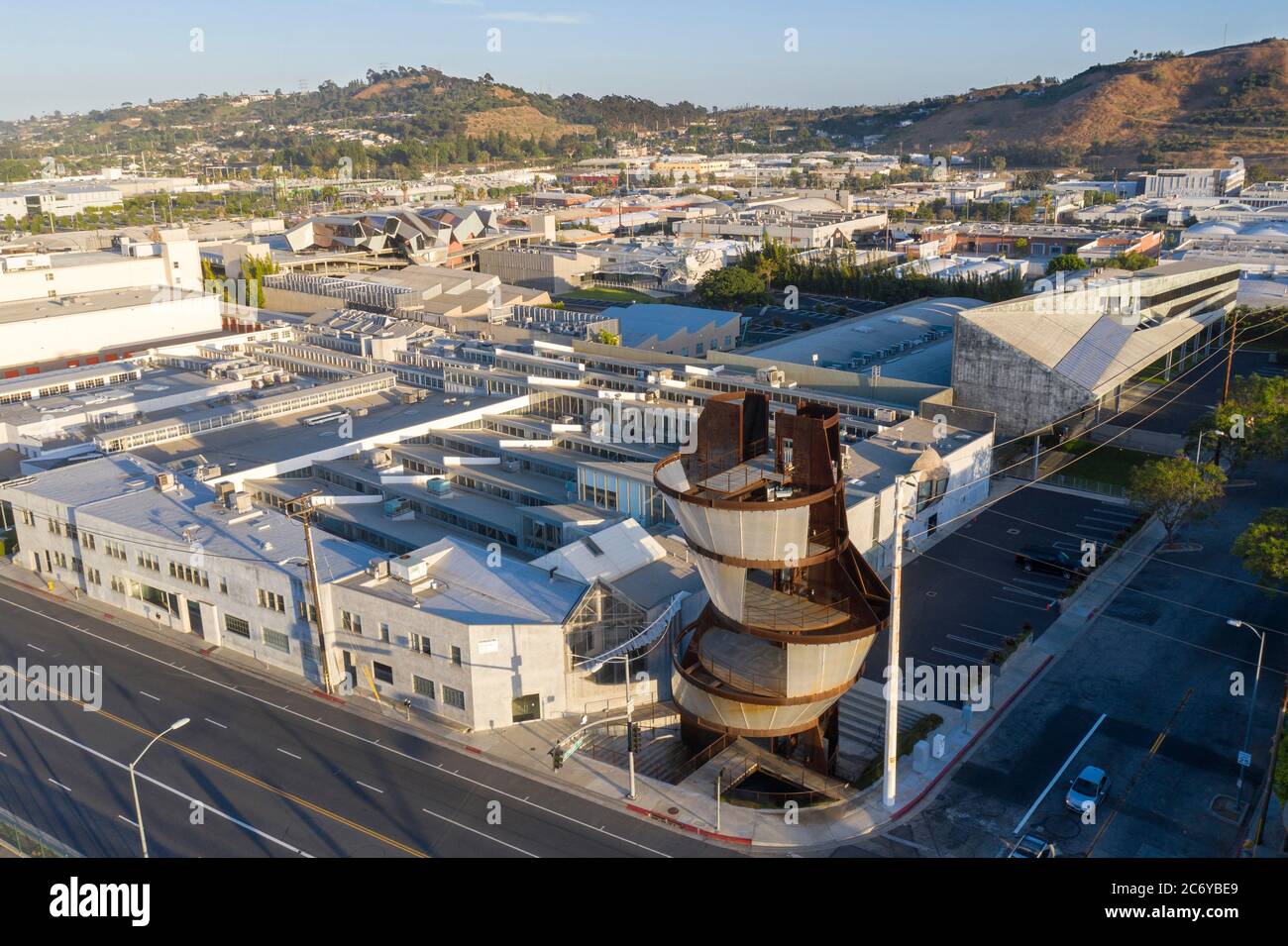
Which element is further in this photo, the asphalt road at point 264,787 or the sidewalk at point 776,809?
the sidewalk at point 776,809

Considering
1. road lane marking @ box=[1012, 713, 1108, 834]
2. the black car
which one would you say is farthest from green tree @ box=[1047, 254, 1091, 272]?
road lane marking @ box=[1012, 713, 1108, 834]

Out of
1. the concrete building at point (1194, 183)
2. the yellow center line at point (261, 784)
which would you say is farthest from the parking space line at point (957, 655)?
the concrete building at point (1194, 183)

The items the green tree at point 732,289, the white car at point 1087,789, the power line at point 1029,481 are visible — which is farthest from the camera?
the green tree at point 732,289

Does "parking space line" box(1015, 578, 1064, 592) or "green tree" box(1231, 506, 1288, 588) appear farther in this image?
"parking space line" box(1015, 578, 1064, 592)

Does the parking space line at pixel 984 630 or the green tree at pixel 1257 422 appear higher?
the green tree at pixel 1257 422

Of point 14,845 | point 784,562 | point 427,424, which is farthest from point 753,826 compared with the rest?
point 427,424

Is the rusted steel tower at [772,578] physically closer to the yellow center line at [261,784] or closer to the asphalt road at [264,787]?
the asphalt road at [264,787]

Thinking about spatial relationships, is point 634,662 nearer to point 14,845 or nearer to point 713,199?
A: point 14,845

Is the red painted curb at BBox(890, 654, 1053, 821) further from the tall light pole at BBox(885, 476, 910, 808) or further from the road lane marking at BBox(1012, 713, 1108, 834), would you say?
the road lane marking at BBox(1012, 713, 1108, 834)
